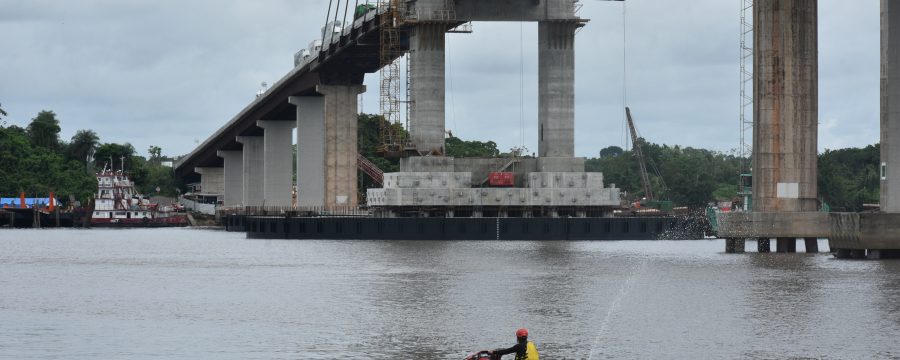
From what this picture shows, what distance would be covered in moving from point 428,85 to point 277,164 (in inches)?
2348

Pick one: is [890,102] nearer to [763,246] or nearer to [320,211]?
[763,246]

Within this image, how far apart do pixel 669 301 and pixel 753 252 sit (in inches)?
1474

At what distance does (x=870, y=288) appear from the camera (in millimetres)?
67875

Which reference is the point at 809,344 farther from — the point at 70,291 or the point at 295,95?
the point at 295,95

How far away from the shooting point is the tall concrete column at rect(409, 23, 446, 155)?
13488 centimetres

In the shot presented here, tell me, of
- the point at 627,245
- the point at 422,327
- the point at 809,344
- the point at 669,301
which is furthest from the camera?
the point at 627,245

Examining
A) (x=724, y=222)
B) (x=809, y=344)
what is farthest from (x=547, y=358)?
(x=724, y=222)

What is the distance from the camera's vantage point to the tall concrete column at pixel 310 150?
570 ft

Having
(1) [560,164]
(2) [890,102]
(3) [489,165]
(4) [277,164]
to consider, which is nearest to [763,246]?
(2) [890,102]

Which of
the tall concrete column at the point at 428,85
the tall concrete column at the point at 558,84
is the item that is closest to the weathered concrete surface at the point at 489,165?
the tall concrete column at the point at 558,84

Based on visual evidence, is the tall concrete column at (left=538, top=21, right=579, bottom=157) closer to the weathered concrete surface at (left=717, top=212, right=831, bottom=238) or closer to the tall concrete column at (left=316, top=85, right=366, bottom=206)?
the tall concrete column at (left=316, top=85, right=366, bottom=206)

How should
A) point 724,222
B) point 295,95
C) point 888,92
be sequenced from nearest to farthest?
point 888,92 < point 724,222 < point 295,95

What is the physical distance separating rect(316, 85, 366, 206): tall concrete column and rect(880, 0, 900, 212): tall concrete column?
89452 mm

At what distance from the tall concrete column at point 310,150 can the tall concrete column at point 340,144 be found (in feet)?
19.5
